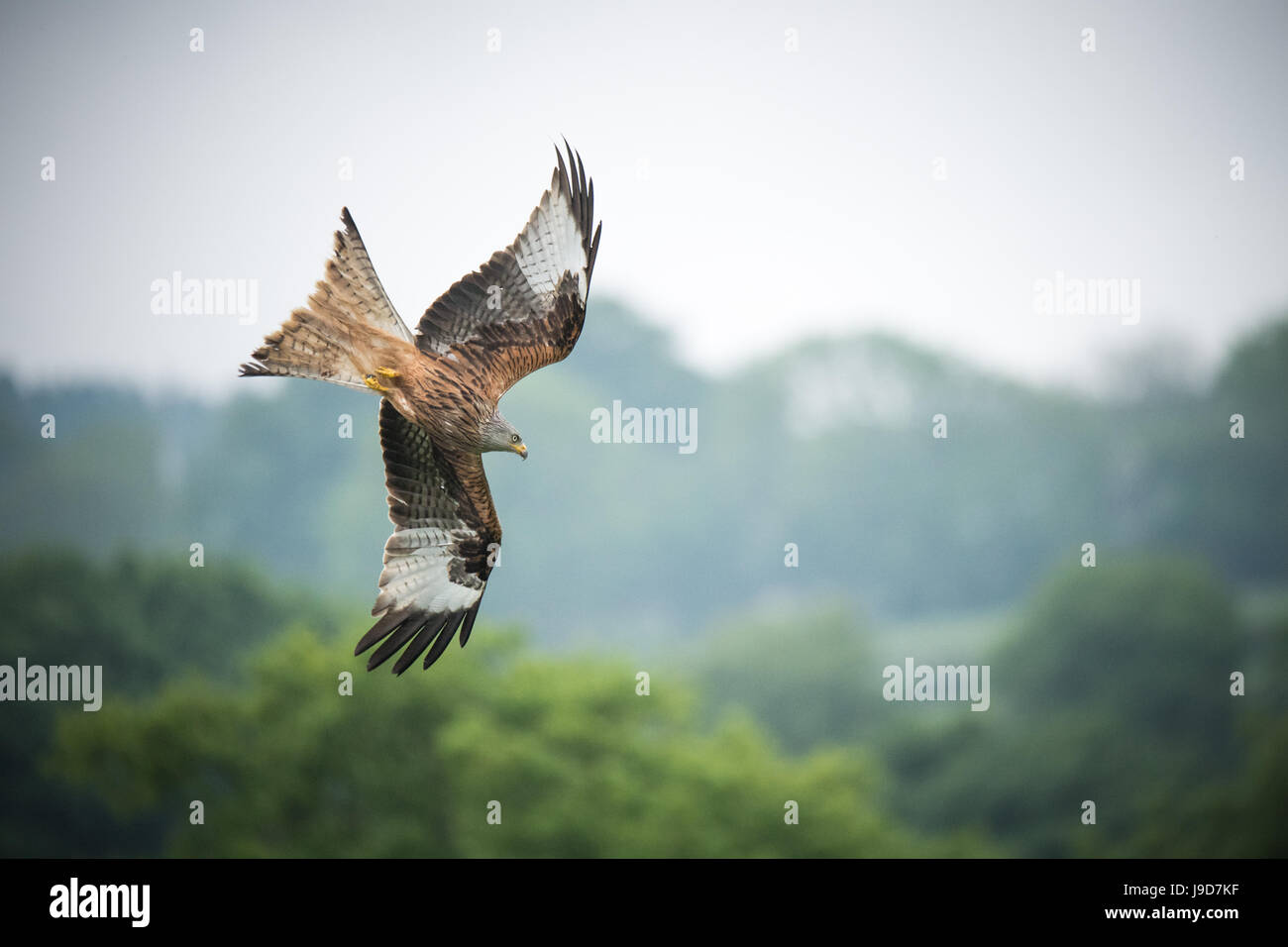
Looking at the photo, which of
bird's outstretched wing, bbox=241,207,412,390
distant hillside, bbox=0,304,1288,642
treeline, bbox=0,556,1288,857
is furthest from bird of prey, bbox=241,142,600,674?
distant hillside, bbox=0,304,1288,642

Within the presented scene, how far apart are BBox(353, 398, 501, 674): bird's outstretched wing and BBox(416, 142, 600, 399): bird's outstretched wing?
0.58 m

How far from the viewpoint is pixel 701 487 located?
187 feet

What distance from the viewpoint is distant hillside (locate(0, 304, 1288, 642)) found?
47469mm

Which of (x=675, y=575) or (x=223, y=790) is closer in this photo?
(x=223, y=790)

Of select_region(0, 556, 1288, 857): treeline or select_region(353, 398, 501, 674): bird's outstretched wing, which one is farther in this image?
select_region(0, 556, 1288, 857): treeline

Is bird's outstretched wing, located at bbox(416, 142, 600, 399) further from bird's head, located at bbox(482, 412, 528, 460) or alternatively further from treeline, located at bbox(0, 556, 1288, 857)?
treeline, located at bbox(0, 556, 1288, 857)

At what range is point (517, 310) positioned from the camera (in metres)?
6.11

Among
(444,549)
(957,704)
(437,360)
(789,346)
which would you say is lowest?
(957,704)

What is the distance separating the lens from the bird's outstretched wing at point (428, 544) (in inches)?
251

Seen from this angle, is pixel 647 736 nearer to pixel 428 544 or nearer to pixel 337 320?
pixel 428 544

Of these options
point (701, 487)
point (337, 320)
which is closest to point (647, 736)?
point (337, 320)
